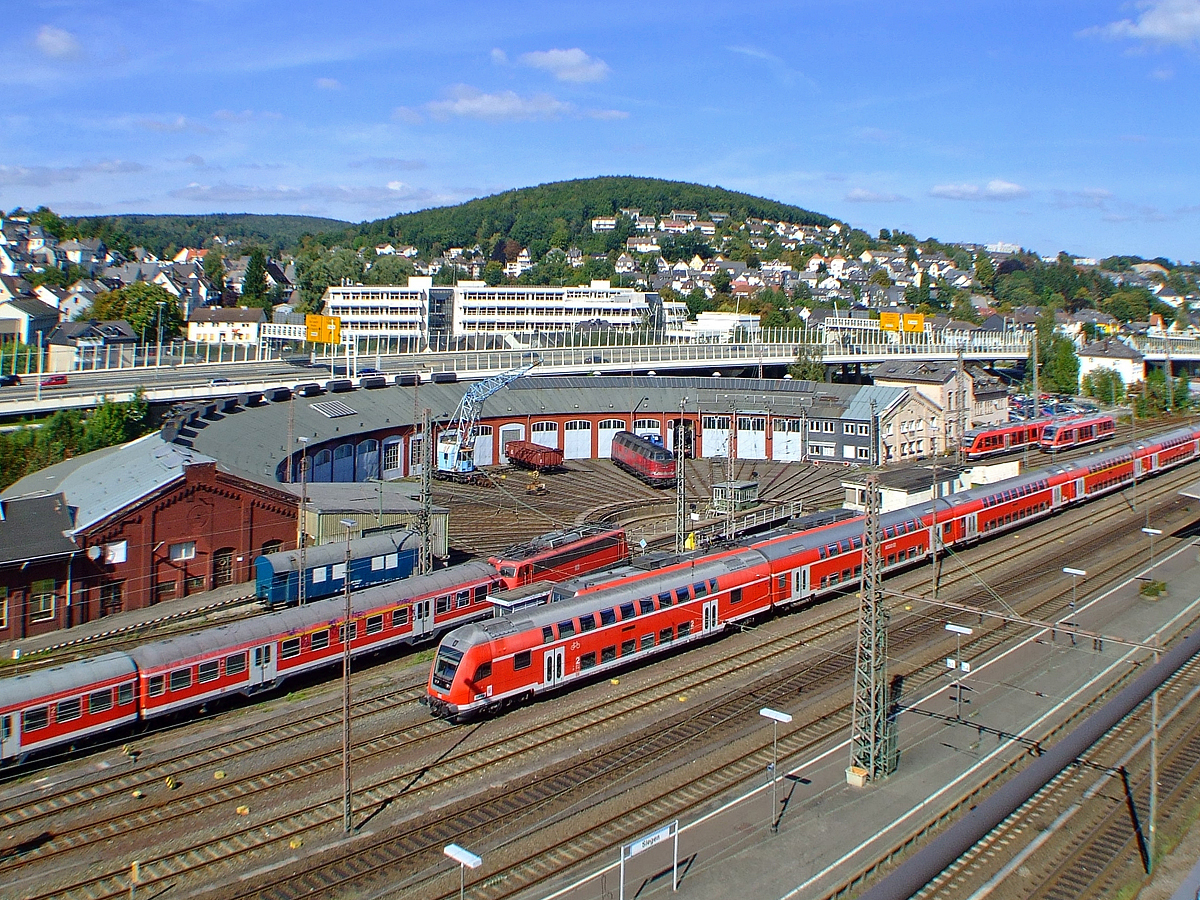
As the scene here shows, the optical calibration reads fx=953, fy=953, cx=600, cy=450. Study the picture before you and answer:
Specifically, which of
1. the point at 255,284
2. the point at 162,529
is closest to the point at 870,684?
the point at 162,529

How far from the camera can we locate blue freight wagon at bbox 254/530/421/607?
30188mm

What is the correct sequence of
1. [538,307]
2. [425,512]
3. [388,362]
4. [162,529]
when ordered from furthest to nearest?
[538,307], [388,362], [162,529], [425,512]

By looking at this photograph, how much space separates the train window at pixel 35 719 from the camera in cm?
2061

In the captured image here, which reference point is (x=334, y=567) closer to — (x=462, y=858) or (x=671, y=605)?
(x=671, y=605)

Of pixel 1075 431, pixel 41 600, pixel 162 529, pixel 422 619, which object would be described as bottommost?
pixel 41 600

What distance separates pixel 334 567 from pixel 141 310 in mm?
75590

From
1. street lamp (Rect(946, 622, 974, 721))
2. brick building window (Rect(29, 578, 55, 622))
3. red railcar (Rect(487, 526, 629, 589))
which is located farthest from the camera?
red railcar (Rect(487, 526, 629, 589))

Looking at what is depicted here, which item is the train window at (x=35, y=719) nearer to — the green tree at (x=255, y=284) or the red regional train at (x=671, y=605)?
the red regional train at (x=671, y=605)

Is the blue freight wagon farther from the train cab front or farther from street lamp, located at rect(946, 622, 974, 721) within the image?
street lamp, located at rect(946, 622, 974, 721)

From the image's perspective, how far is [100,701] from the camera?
21.7 meters

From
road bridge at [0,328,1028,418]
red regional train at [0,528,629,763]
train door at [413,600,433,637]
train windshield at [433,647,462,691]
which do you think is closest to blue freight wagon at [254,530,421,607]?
red regional train at [0,528,629,763]

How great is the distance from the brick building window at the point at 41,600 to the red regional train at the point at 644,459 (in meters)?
31.2

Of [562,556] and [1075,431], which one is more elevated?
[1075,431]

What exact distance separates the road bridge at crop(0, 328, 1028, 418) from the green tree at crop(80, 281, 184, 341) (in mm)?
15124
